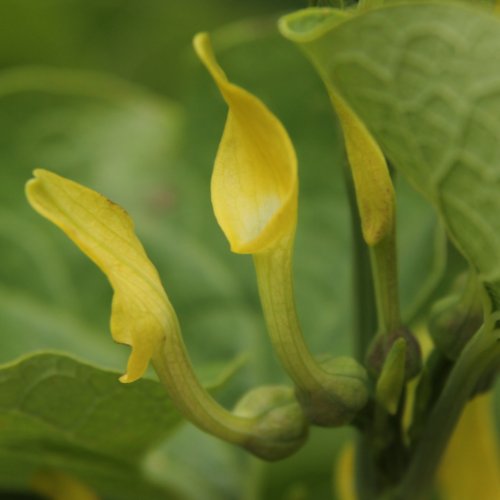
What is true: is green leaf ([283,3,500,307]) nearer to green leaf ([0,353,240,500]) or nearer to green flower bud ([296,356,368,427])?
green flower bud ([296,356,368,427])

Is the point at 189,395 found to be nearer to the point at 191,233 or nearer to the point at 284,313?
the point at 284,313

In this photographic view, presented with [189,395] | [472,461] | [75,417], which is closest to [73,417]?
[75,417]

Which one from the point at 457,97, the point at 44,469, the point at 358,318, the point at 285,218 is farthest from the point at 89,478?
the point at 457,97

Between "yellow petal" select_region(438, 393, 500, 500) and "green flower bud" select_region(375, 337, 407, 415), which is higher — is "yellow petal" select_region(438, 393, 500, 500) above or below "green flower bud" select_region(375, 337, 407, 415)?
below

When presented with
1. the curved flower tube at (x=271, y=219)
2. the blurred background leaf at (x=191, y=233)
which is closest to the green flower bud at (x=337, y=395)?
the curved flower tube at (x=271, y=219)

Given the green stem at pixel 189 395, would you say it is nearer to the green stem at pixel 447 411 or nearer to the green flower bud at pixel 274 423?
the green flower bud at pixel 274 423

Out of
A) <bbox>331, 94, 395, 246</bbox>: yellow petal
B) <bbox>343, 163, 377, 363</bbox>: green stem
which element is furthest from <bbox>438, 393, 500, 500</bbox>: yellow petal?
<bbox>331, 94, 395, 246</bbox>: yellow petal
